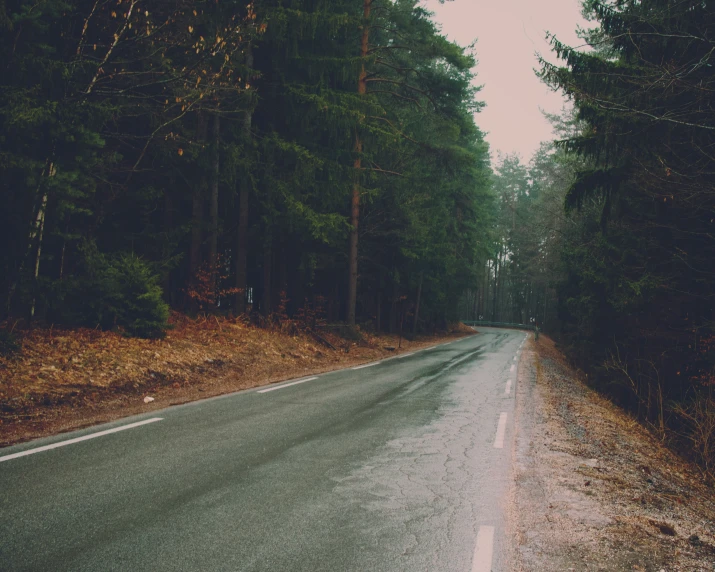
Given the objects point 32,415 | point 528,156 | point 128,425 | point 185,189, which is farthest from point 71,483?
point 528,156

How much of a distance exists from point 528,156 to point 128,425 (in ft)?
256

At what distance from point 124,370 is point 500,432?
7.23 metres

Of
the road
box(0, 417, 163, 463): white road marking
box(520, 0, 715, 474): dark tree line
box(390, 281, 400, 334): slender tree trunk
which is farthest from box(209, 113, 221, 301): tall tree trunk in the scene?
box(390, 281, 400, 334): slender tree trunk

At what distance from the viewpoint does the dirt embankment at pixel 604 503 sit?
3400 millimetres

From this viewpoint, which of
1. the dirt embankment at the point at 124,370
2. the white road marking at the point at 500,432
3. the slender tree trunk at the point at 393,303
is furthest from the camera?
the slender tree trunk at the point at 393,303

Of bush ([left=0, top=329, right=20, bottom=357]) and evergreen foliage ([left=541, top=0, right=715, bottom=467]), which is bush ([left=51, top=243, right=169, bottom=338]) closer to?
bush ([left=0, top=329, right=20, bottom=357])

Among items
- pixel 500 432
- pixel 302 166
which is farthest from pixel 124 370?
pixel 302 166

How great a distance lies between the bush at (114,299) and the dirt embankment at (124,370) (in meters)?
0.44

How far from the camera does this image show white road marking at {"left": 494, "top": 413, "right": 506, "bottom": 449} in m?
6.20

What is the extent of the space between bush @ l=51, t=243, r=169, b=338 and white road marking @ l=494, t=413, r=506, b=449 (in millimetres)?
8299

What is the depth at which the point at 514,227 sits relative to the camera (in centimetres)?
6375

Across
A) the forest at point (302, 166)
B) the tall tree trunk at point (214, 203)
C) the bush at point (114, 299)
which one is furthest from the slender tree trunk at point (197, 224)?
the bush at point (114, 299)

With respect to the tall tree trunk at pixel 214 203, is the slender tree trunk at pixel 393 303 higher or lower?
lower

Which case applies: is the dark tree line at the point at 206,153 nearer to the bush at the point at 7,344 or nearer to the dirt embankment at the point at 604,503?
the bush at the point at 7,344
